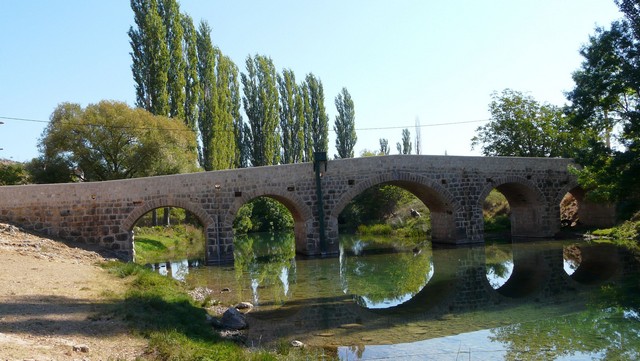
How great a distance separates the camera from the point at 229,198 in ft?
51.7

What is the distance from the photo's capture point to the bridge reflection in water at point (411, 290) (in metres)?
7.80

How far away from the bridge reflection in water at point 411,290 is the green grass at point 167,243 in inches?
142

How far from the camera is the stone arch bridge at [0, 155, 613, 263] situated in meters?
14.5

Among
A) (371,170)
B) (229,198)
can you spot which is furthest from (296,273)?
(371,170)

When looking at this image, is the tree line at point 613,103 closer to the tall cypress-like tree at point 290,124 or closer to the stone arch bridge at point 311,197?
the stone arch bridge at point 311,197

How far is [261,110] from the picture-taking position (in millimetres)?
30953

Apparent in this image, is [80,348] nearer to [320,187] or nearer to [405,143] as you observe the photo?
[320,187]

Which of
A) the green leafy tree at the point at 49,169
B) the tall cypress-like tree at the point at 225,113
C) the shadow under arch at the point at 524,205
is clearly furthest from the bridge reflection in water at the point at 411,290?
the tall cypress-like tree at the point at 225,113

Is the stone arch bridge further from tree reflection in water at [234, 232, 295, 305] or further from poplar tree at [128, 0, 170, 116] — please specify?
poplar tree at [128, 0, 170, 116]

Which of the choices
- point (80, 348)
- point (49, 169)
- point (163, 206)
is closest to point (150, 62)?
point (49, 169)

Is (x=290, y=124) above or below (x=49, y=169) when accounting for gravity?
above

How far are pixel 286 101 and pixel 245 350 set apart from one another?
2823 centimetres

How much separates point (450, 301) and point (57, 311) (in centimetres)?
669

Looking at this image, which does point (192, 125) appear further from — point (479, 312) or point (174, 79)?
point (479, 312)
